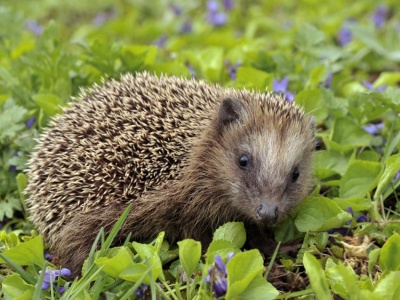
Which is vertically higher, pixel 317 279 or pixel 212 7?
pixel 212 7

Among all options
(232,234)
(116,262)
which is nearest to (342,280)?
(232,234)

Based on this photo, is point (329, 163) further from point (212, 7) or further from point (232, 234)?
point (212, 7)

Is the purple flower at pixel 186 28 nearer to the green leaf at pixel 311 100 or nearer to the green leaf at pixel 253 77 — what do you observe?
the green leaf at pixel 253 77

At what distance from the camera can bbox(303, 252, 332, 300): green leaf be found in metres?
3.32

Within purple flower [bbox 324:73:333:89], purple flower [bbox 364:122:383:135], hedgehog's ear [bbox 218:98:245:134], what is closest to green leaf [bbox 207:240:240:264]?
hedgehog's ear [bbox 218:98:245:134]

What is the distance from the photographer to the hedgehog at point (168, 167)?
4.19 m

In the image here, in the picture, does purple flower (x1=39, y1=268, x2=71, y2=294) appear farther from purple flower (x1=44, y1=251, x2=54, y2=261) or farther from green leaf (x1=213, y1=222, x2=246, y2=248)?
green leaf (x1=213, y1=222, x2=246, y2=248)

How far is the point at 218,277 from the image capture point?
3.50 m

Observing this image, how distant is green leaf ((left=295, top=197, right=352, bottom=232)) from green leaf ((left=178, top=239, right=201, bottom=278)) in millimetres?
809

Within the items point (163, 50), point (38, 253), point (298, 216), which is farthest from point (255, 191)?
point (163, 50)

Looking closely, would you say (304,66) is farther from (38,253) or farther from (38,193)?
(38,253)

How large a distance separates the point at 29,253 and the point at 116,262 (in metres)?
0.62

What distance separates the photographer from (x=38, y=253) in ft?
12.6

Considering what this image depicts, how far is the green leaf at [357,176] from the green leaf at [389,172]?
0.21 metres
